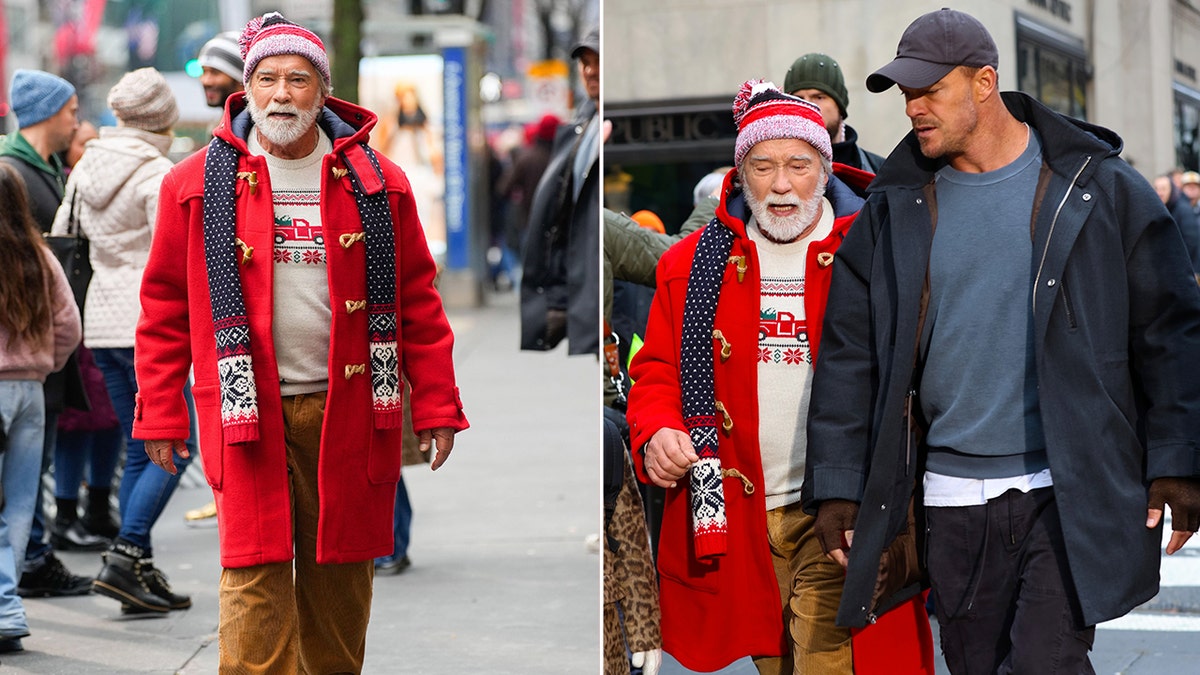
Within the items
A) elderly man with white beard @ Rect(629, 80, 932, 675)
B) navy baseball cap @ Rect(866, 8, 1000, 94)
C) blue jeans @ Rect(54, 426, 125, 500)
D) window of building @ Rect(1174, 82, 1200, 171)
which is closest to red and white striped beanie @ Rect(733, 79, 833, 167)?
elderly man with white beard @ Rect(629, 80, 932, 675)

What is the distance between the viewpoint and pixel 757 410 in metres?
4.38

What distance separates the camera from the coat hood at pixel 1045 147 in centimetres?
390

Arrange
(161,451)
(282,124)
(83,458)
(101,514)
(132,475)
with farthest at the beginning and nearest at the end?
1. (101,514)
2. (83,458)
3. (132,475)
4. (161,451)
5. (282,124)

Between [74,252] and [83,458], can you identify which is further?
[83,458]

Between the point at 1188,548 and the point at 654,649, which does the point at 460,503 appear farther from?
the point at 654,649

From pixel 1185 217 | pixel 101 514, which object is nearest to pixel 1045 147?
pixel 101 514

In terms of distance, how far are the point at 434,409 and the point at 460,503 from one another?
455cm

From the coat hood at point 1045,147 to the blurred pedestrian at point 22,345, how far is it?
3.66 meters

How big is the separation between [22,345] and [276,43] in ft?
7.77

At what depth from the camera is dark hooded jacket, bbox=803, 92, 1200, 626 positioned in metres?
3.79

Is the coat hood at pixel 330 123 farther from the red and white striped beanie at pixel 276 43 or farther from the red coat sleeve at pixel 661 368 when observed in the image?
the red coat sleeve at pixel 661 368

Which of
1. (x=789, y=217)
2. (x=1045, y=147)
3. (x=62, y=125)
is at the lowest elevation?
(x=789, y=217)

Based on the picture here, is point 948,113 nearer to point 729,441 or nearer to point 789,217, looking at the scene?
point 789,217

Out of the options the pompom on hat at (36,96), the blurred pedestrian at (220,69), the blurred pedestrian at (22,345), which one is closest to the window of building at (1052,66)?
the blurred pedestrian at (220,69)
